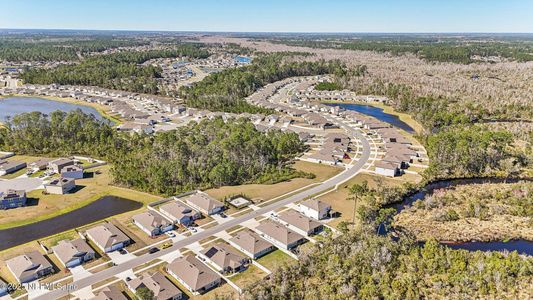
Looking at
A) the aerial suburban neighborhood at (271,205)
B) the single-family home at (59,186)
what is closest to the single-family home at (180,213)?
the aerial suburban neighborhood at (271,205)

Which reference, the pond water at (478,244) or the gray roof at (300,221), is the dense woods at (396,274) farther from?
the gray roof at (300,221)

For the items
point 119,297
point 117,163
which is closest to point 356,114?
point 117,163

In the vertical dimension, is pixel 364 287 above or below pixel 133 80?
below

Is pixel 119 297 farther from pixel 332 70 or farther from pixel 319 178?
pixel 332 70

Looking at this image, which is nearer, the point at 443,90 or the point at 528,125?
the point at 528,125

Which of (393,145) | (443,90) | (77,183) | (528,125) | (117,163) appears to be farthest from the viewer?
(443,90)

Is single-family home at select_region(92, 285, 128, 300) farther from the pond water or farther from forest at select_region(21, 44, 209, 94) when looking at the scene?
forest at select_region(21, 44, 209, 94)

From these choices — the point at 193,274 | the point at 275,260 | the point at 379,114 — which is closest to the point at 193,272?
the point at 193,274
